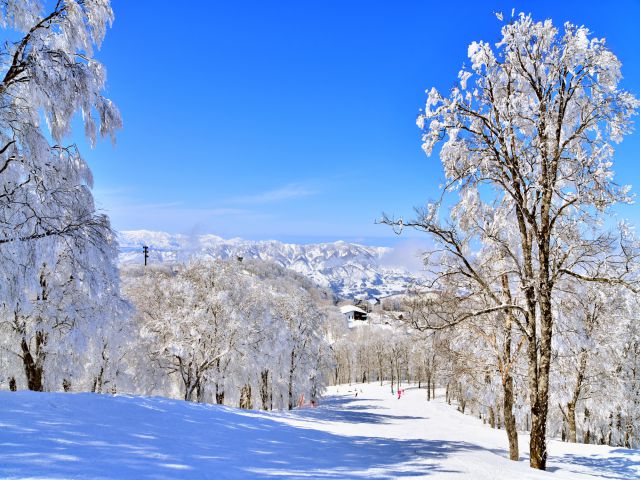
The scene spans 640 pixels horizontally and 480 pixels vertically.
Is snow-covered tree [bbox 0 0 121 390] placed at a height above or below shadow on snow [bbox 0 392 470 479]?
above

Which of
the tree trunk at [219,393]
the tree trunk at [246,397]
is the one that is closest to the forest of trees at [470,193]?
the tree trunk at [219,393]

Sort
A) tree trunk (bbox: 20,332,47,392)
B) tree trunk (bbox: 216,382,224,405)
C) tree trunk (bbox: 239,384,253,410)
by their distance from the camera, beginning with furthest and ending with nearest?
tree trunk (bbox: 239,384,253,410), tree trunk (bbox: 216,382,224,405), tree trunk (bbox: 20,332,47,392)

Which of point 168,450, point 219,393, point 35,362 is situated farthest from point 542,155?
point 219,393

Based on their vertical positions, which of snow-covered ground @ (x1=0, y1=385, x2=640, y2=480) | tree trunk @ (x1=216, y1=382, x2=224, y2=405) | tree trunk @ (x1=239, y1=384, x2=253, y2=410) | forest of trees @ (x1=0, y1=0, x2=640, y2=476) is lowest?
tree trunk @ (x1=239, y1=384, x2=253, y2=410)

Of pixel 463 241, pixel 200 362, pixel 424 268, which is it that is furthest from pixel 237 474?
pixel 200 362

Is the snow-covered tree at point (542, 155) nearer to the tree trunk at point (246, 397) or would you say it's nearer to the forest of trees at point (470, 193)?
the forest of trees at point (470, 193)

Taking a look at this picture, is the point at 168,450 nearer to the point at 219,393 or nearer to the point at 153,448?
the point at 153,448

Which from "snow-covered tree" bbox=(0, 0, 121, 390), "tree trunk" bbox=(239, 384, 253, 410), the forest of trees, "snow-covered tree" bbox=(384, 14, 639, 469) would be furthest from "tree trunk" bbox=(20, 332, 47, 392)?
"tree trunk" bbox=(239, 384, 253, 410)

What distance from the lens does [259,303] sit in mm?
32562

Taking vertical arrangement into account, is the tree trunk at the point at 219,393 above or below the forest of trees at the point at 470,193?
below

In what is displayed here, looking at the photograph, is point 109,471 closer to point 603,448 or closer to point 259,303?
point 603,448

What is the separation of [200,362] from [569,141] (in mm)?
25208

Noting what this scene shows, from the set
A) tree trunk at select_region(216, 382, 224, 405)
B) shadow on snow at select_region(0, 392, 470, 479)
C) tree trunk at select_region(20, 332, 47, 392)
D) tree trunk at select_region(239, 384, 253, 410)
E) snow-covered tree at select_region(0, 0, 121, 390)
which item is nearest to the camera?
shadow on snow at select_region(0, 392, 470, 479)

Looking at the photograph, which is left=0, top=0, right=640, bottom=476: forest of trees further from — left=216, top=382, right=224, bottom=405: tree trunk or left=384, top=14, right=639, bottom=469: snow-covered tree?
left=216, top=382, right=224, bottom=405: tree trunk
